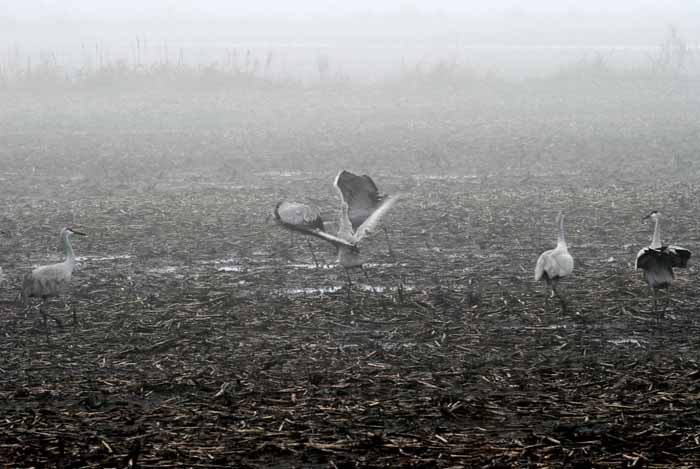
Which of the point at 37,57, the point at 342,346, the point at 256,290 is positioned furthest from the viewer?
the point at 37,57

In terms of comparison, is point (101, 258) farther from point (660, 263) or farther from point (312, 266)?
point (660, 263)

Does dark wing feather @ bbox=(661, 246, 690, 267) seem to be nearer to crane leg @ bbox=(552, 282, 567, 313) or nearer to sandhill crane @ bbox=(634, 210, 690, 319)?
sandhill crane @ bbox=(634, 210, 690, 319)

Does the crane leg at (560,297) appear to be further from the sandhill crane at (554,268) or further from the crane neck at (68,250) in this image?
the crane neck at (68,250)

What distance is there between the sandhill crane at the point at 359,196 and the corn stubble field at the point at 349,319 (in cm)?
47

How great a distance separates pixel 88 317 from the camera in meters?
8.35

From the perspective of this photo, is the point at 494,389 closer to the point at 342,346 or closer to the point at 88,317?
the point at 342,346

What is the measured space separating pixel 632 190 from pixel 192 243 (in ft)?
20.5

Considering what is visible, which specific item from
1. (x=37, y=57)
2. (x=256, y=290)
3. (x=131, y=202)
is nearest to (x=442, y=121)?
(x=131, y=202)

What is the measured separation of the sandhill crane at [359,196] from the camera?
10359mm

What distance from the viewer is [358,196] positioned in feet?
34.6

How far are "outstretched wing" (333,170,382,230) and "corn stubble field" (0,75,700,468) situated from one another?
471 millimetres

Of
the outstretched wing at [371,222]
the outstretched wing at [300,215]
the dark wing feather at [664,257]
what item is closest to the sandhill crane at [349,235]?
the outstretched wing at [371,222]

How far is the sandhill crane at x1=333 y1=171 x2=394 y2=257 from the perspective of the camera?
10.4 metres

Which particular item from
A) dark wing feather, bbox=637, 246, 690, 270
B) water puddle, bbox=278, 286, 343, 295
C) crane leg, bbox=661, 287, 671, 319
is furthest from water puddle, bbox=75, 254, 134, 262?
crane leg, bbox=661, 287, 671, 319
